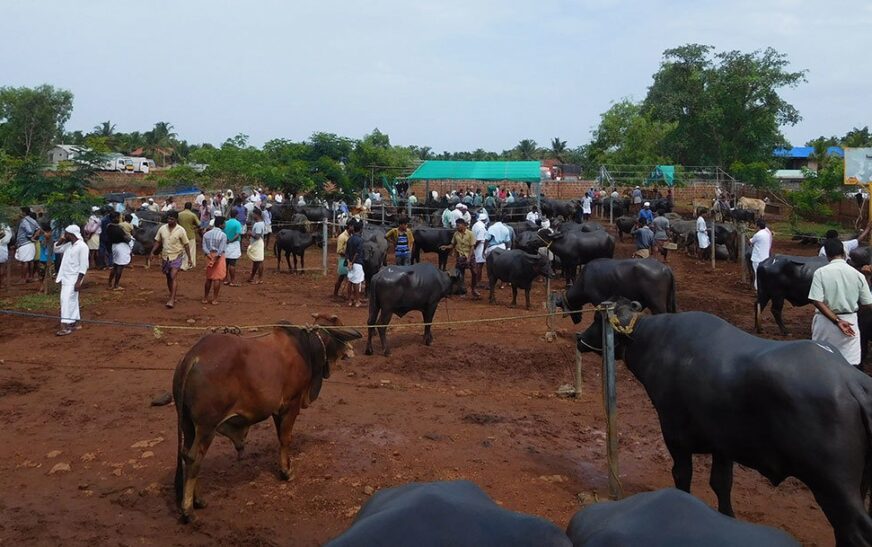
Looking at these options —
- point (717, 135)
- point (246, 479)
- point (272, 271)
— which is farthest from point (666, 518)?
point (717, 135)

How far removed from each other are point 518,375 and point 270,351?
5.00 m

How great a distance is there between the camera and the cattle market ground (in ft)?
20.4

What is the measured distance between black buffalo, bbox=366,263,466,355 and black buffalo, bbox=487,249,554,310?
12.1ft

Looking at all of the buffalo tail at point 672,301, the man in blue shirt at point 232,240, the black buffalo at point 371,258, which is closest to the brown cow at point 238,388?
the buffalo tail at point 672,301

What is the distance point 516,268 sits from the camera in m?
15.9

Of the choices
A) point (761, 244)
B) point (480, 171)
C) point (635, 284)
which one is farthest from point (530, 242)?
point (480, 171)

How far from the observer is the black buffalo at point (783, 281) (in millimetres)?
12922

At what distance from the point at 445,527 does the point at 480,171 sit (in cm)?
2525

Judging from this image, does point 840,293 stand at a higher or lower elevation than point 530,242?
higher

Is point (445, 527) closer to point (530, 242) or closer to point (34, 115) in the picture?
point (530, 242)

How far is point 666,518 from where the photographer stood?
11.3 ft

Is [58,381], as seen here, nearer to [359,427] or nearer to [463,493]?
[359,427]

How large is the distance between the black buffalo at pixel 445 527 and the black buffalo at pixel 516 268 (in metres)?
11.9

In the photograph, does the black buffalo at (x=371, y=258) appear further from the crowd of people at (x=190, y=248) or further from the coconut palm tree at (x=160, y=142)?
the coconut palm tree at (x=160, y=142)
